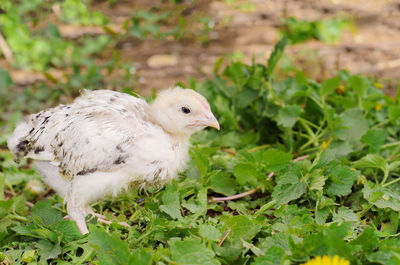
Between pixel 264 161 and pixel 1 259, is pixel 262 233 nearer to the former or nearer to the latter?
pixel 264 161

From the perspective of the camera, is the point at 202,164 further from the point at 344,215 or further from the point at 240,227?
the point at 344,215

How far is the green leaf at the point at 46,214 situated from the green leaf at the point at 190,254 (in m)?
0.80

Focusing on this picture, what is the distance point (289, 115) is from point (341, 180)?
661 mm

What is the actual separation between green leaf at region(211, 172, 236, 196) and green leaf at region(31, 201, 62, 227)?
824 millimetres

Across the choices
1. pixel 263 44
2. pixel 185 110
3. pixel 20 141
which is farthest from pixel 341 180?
pixel 263 44

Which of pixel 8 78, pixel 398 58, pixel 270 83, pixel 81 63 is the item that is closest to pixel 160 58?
pixel 81 63

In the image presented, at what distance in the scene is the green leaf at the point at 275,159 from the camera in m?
2.46

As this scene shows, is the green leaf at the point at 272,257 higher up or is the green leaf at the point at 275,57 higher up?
the green leaf at the point at 275,57

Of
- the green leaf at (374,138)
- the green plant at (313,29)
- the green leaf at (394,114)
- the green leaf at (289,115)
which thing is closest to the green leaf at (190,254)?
the green leaf at (289,115)

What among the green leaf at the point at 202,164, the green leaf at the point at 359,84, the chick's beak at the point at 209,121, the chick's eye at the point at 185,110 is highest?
the chick's eye at the point at 185,110

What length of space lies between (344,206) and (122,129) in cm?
120

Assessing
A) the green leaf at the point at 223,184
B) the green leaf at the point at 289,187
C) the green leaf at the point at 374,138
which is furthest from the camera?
the green leaf at the point at 374,138

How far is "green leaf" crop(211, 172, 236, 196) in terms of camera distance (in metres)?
2.59

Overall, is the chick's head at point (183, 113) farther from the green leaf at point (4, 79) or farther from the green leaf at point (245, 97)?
the green leaf at point (4, 79)
